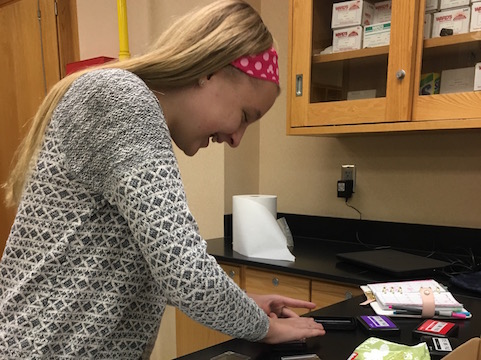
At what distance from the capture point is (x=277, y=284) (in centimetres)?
161

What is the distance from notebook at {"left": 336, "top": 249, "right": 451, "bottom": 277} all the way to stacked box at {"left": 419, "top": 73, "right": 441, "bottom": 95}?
60cm

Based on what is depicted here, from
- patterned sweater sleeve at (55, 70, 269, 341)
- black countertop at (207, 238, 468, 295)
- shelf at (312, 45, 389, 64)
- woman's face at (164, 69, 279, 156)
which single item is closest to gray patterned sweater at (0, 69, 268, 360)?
patterned sweater sleeve at (55, 70, 269, 341)

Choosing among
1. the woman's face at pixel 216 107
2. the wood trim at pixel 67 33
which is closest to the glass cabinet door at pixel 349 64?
the woman's face at pixel 216 107

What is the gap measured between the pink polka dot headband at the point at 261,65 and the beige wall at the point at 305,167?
3.95ft

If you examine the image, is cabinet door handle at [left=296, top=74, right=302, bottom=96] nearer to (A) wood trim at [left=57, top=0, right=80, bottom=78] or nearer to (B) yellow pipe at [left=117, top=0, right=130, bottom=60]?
(B) yellow pipe at [left=117, top=0, right=130, bottom=60]

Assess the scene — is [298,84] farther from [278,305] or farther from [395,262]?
[278,305]

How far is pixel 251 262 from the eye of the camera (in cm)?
164

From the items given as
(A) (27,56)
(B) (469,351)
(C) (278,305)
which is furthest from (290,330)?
(A) (27,56)

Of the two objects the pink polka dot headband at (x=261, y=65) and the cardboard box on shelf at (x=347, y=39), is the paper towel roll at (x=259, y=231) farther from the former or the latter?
the pink polka dot headband at (x=261, y=65)

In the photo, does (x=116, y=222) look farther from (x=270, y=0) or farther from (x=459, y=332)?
(x=270, y=0)

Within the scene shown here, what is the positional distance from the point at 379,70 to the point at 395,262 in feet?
2.40

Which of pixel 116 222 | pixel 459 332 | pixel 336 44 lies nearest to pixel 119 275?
pixel 116 222

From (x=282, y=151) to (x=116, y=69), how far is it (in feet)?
5.37

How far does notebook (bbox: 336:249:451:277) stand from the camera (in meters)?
1.36
